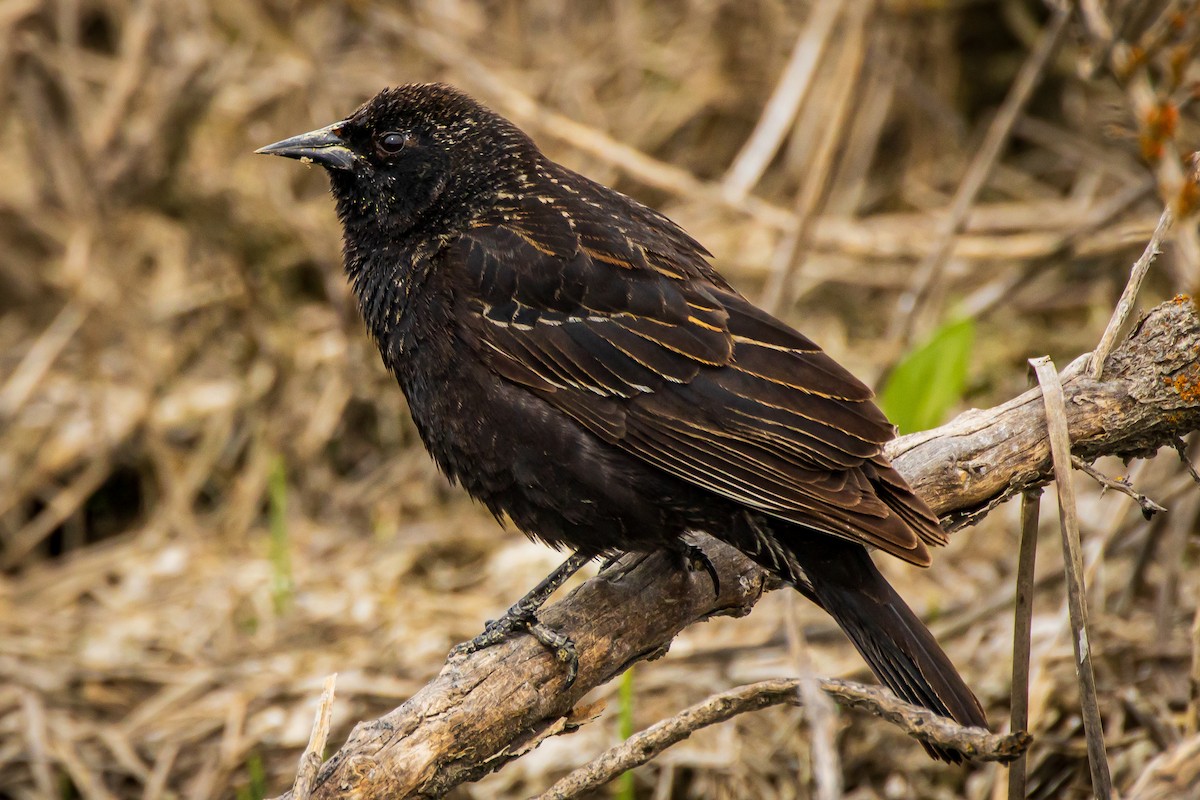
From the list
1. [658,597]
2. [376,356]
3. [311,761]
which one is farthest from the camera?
[376,356]

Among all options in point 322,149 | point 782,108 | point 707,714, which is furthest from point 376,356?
point 707,714

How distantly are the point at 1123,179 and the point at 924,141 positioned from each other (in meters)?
1.28

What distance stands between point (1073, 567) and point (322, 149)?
2454 millimetres

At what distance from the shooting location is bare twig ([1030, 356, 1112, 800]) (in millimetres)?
2664

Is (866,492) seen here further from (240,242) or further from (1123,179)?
(240,242)

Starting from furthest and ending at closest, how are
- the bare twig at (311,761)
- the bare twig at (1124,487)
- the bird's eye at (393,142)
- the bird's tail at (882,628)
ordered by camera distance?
the bird's eye at (393,142), the bird's tail at (882,628), the bare twig at (1124,487), the bare twig at (311,761)

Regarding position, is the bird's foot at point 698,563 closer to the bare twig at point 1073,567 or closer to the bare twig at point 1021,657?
the bare twig at point 1021,657

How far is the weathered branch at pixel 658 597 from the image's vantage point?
2.67 m

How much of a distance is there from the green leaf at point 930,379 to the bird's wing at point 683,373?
115cm

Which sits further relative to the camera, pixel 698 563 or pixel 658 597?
pixel 698 563

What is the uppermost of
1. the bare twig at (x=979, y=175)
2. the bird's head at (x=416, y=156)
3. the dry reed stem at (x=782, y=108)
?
the dry reed stem at (x=782, y=108)

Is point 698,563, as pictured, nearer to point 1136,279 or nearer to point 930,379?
point 1136,279

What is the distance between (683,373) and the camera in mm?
3348

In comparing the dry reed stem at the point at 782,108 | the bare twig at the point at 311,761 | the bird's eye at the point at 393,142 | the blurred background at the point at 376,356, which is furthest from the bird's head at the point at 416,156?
the dry reed stem at the point at 782,108
